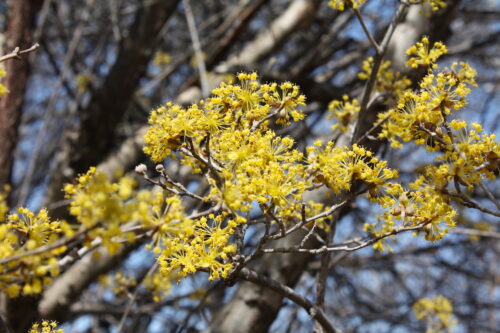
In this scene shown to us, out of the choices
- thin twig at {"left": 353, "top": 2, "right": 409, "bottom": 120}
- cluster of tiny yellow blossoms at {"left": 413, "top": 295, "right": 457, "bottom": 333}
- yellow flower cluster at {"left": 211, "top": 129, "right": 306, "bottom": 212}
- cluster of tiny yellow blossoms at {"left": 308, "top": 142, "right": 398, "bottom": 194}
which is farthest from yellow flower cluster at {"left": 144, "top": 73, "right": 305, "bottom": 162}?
cluster of tiny yellow blossoms at {"left": 413, "top": 295, "right": 457, "bottom": 333}

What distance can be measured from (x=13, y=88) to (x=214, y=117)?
9.75 feet

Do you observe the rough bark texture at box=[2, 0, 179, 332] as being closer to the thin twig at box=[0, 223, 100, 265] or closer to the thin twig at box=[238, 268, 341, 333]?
the thin twig at box=[238, 268, 341, 333]

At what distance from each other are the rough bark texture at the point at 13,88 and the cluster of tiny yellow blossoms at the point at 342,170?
3.08 m

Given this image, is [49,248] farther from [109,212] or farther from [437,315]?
[437,315]

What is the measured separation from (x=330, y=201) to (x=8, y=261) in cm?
214

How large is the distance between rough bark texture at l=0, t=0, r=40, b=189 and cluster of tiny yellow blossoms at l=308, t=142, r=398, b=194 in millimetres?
3079

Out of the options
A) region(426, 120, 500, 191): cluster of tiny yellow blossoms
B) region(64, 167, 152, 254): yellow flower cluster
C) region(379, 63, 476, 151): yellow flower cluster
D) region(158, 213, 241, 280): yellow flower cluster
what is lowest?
Result: region(64, 167, 152, 254): yellow flower cluster

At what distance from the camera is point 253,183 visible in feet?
4.92

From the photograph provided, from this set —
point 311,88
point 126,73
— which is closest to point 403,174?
point 311,88

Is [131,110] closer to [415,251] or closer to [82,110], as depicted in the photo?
[82,110]

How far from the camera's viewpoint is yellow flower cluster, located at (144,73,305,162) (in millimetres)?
1686

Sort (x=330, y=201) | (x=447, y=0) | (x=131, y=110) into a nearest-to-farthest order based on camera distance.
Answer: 1. (x=330, y=201)
2. (x=447, y=0)
3. (x=131, y=110)

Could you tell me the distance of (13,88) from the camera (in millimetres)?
4055

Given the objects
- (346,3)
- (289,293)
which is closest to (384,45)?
(346,3)
